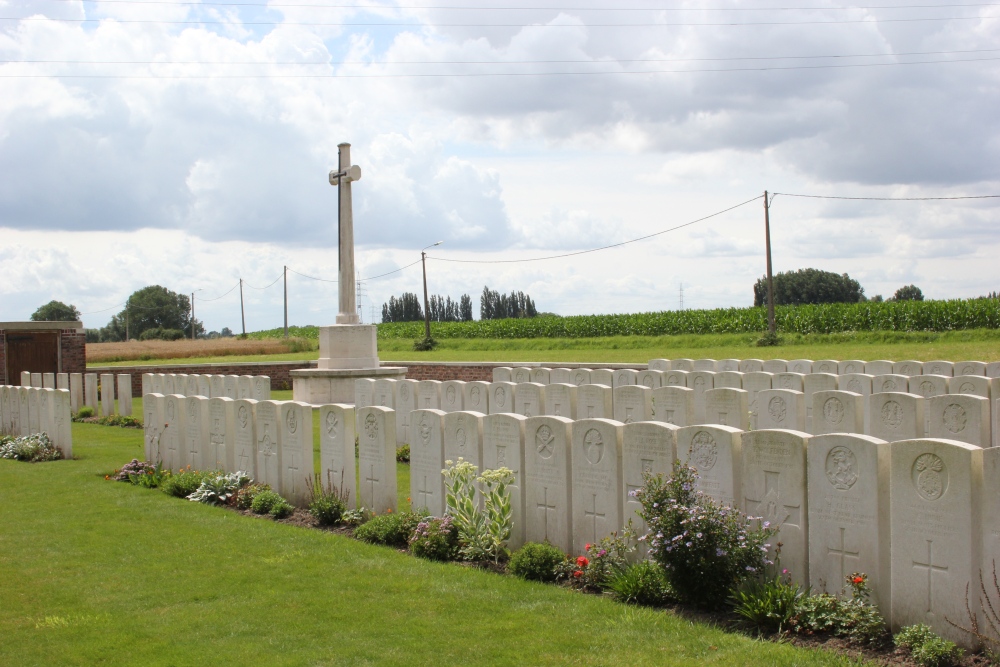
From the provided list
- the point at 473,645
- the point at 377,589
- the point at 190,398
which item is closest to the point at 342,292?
the point at 190,398

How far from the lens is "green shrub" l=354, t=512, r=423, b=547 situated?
24.9 feet

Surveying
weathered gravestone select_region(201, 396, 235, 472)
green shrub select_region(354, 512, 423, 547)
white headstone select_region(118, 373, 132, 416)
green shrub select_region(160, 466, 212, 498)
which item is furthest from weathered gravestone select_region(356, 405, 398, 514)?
white headstone select_region(118, 373, 132, 416)

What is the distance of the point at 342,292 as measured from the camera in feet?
61.1

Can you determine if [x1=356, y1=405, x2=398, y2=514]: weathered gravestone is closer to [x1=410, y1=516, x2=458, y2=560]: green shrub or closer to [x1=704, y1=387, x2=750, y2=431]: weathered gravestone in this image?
[x1=410, y1=516, x2=458, y2=560]: green shrub

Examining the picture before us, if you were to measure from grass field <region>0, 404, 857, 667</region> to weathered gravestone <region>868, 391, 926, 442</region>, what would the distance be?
16.3 ft

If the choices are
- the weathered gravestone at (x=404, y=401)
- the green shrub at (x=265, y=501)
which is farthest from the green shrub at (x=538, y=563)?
the weathered gravestone at (x=404, y=401)

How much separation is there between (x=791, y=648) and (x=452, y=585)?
249cm

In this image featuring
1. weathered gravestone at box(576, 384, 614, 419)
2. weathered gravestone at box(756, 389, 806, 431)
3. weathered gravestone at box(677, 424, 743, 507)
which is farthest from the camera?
weathered gravestone at box(576, 384, 614, 419)

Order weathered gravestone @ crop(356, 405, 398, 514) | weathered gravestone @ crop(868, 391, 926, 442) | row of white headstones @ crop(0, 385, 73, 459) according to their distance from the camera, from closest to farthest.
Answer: weathered gravestone @ crop(356, 405, 398, 514) < weathered gravestone @ crop(868, 391, 926, 442) < row of white headstones @ crop(0, 385, 73, 459)

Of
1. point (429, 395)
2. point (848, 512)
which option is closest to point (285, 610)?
point (848, 512)

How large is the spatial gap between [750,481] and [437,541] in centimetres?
269

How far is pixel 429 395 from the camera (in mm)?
14109

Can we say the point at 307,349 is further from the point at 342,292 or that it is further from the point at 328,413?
the point at 328,413

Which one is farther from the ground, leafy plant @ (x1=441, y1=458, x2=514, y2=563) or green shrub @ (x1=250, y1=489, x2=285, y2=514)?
leafy plant @ (x1=441, y1=458, x2=514, y2=563)
